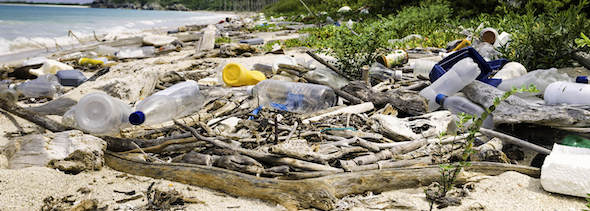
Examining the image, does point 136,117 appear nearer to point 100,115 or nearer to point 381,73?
point 100,115

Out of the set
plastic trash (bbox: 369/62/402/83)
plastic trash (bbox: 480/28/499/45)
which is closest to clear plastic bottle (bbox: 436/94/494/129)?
plastic trash (bbox: 369/62/402/83)

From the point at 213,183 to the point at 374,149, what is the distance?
1.06 meters

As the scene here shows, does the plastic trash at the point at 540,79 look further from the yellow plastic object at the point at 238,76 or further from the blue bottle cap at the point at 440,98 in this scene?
the yellow plastic object at the point at 238,76

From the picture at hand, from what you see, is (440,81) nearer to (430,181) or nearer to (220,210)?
(430,181)

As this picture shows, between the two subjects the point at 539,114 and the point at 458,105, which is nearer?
the point at 539,114

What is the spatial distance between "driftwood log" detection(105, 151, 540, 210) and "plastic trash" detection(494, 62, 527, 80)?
1.68 metres

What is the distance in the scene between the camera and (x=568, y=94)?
8.19 feet

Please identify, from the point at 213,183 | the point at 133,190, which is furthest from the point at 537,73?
the point at 133,190

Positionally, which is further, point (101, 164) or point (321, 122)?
point (321, 122)

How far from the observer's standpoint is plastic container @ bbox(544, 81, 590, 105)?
2.43 meters

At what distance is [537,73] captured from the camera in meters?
3.18

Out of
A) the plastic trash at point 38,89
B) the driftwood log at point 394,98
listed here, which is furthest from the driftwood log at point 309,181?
the plastic trash at point 38,89

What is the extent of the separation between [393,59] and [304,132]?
102 inches

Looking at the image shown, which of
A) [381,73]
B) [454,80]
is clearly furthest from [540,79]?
[381,73]
